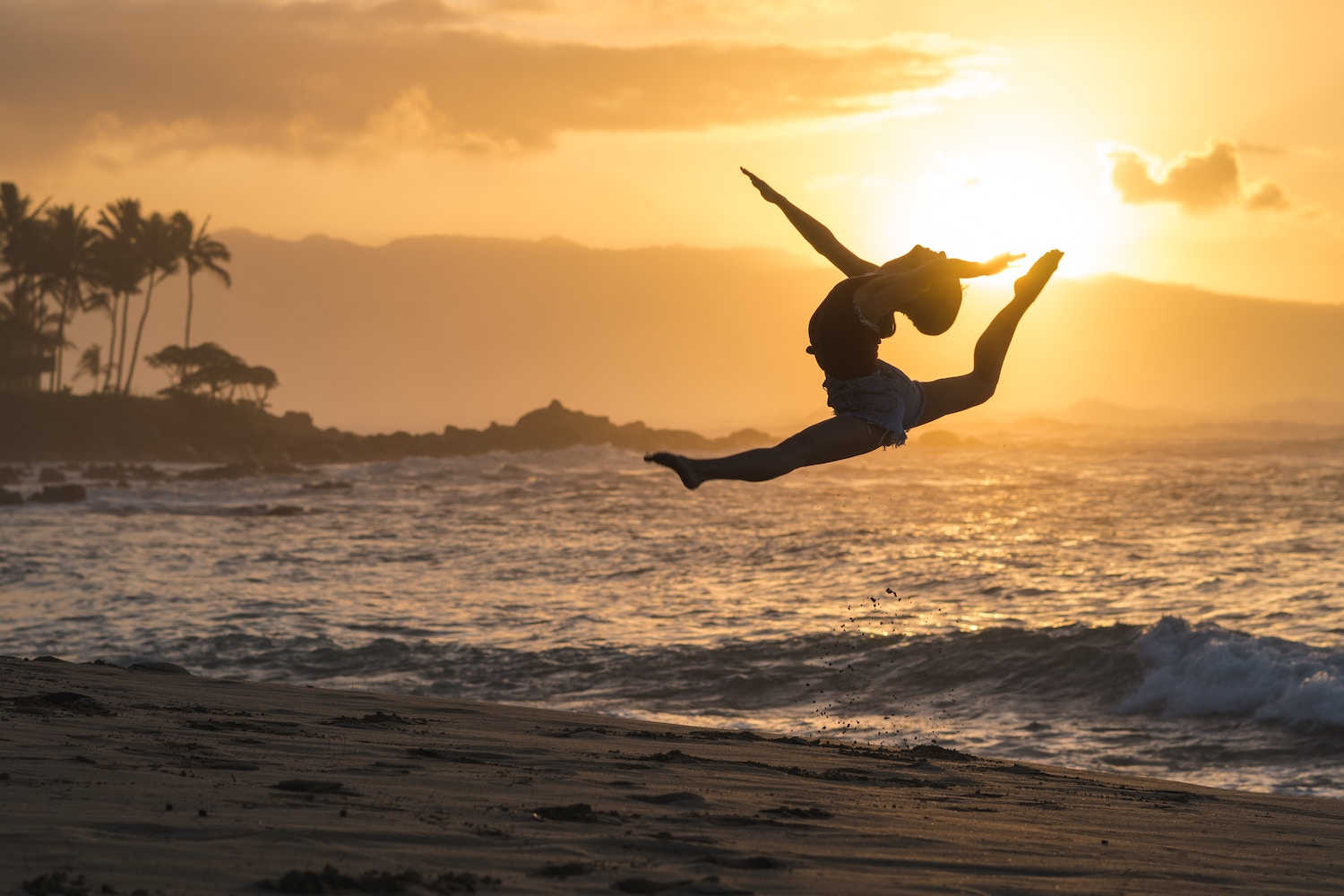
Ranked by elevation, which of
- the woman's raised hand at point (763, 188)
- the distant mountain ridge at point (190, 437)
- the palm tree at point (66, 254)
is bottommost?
the distant mountain ridge at point (190, 437)

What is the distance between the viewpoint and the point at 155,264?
81.4m

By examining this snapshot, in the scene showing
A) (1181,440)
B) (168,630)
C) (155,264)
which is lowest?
(168,630)

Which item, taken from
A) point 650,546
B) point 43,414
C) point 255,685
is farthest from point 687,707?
point 43,414

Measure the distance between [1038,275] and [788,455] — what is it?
5.63 ft

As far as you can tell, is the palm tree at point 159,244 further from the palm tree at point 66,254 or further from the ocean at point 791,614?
the ocean at point 791,614

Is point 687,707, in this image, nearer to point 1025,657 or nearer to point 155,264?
point 1025,657

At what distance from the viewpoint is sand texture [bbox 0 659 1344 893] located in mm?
4387

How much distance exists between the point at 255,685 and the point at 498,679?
3.71m

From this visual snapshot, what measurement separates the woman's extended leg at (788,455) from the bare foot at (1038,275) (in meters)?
1.09

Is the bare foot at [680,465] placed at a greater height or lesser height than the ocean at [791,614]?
greater

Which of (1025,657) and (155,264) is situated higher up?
(155,264)

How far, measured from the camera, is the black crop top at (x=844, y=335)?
574 centimetres

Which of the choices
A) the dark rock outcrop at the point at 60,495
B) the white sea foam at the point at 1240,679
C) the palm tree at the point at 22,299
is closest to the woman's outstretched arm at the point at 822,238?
the white sea foam at the point at 1240,679

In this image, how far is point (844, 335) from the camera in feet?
19.2
